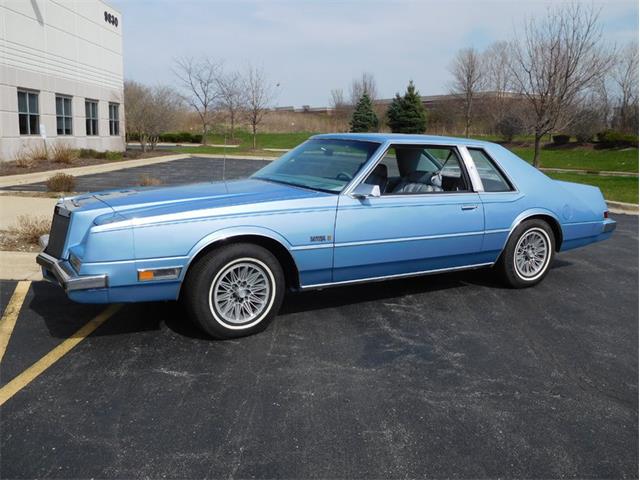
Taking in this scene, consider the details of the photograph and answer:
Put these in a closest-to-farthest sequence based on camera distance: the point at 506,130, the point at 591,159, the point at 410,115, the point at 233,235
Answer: the point at 233,235, the point at 591,159, the point at 506,130, the point at 410,115

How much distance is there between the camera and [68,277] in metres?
3.76

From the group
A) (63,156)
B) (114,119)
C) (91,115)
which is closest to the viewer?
(63,156)

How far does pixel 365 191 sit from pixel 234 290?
1.33 metres

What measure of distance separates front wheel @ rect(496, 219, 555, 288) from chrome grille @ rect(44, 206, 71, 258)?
4013mm

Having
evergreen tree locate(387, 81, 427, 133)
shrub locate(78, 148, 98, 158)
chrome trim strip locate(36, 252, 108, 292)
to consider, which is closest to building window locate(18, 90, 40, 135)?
shrub locate(78, 148, 98, 158)

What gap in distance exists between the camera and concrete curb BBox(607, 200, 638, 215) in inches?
463

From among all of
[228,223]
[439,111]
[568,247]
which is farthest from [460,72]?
[228,223]

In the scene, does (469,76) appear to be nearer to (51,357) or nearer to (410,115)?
(410,115)

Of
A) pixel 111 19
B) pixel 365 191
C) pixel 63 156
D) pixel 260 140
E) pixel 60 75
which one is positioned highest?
pixel 111 19

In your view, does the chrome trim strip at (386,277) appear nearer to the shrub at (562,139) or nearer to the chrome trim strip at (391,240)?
Result: the chrome trim strip at (391,240)

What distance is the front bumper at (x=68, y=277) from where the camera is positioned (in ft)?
12.1

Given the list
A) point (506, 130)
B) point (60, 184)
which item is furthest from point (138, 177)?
point (506, 130)

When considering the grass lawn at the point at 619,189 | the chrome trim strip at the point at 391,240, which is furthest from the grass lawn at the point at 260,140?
the chrome trim strip at the point at 391,240

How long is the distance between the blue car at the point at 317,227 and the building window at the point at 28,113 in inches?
749
